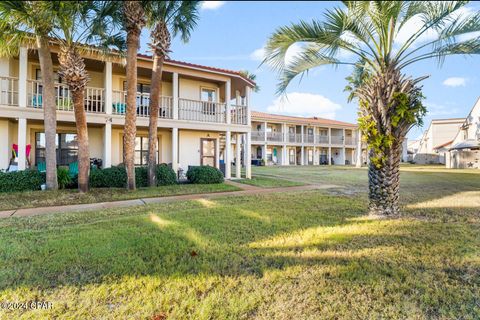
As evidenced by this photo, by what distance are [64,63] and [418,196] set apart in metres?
13.7

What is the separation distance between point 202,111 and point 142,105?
10.8 feet

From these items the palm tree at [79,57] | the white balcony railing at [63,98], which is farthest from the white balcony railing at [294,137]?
the palm tree at [79,57]

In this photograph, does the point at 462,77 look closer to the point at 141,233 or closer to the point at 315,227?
the point at 315,227

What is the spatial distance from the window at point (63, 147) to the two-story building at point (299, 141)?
918 inches

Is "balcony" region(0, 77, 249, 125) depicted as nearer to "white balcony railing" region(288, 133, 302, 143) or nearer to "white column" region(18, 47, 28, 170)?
"white column" region(18, 47, 28, 170)

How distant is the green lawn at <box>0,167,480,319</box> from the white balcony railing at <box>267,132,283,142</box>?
1174 inches

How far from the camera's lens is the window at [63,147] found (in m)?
13.0

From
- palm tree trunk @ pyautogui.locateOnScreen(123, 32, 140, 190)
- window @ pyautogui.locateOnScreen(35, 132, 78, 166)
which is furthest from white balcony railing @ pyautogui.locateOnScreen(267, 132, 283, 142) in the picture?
palm tree trunk @ pyautogui.locateOnScreen(123, 32, 140, 190)

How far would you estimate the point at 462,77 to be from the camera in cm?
745

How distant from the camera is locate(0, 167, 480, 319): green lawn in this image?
9.09ft

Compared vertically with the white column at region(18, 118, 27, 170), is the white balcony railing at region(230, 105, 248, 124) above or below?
above

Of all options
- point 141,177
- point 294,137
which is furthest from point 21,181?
point 294,137

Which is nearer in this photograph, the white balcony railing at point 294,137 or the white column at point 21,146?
the white column at point 21,146

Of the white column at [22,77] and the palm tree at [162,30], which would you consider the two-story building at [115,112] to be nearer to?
the white column at [22,77]
